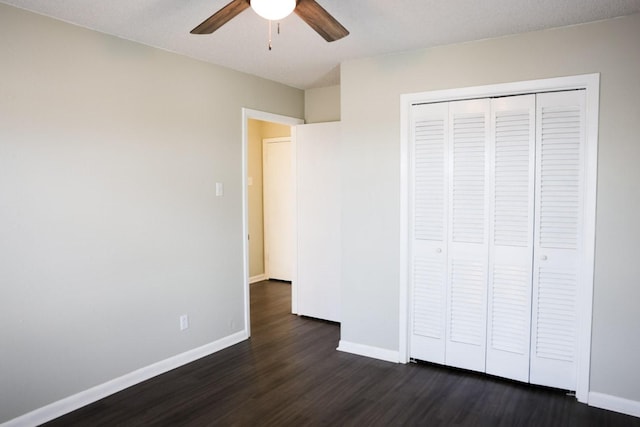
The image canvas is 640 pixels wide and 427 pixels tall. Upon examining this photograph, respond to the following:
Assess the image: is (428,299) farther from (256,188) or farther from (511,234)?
(256,188)

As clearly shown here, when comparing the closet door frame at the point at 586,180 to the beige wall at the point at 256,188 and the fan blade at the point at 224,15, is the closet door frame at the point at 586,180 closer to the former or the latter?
the fan blade at the point at 224,15

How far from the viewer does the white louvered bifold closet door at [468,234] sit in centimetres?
327

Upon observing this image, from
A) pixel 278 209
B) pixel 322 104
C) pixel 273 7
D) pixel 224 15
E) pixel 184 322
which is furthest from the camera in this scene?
pixel 278 209

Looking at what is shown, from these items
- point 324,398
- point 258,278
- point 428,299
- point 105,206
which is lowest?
point 324,398

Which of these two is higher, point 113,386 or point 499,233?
point 499,233

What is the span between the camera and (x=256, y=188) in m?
6.43

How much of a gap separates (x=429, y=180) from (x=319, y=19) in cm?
173

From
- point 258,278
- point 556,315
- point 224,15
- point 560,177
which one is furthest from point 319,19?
point 258,278

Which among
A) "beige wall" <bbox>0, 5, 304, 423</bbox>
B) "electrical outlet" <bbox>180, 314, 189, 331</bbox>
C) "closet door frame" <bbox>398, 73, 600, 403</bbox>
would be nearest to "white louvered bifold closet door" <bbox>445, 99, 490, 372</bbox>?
"closet door frame" <bbox>398, 73, 600, 403</bbox>

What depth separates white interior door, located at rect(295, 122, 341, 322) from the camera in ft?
15.0

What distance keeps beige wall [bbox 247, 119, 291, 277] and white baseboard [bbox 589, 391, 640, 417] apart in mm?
4449

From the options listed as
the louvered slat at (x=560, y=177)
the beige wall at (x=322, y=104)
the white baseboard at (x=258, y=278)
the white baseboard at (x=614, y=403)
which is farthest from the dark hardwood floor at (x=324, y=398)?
the white baseboard at (x=258, y=278)

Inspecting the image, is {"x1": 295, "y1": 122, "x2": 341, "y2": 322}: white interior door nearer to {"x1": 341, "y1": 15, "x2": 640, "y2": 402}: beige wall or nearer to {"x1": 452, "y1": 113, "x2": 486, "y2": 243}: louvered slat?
{"x1": 341, "y1": 15, "x2": 640, "y2": 402}: beige wall

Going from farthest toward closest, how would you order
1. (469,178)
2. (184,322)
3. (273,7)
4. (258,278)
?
1. (258,278)
2. (184,322)
3. (469,178)
4. (273,7)
